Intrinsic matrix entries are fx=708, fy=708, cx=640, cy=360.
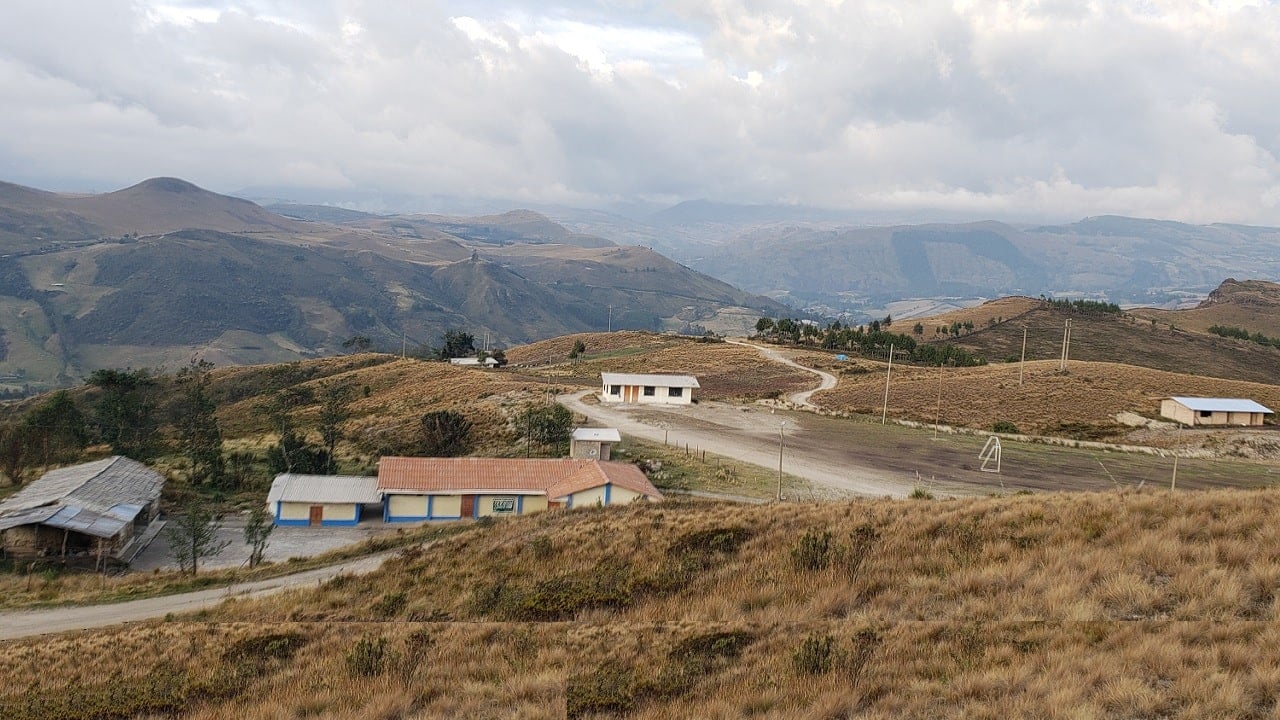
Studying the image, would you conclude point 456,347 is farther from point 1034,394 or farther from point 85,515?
point 1034,394

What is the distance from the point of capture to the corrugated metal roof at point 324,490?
42.3 meters

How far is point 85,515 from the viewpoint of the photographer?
36.7 meters

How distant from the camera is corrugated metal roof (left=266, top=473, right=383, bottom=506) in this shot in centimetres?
4232

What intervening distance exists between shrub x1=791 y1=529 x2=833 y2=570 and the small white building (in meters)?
53.5

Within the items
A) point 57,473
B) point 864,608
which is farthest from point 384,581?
point 57,473

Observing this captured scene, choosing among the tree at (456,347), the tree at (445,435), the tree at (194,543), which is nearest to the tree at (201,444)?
the tree at (194,543)

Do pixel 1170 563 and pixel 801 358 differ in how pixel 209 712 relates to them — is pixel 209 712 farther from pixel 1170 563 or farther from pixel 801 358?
pixel 801 358

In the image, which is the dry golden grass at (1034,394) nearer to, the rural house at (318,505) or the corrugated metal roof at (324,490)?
the corrugated metal roof at (324,490)

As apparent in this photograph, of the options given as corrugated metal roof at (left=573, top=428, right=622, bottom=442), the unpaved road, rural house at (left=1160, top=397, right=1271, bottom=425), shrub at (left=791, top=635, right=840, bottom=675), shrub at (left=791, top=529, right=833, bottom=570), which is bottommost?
the unpaved road

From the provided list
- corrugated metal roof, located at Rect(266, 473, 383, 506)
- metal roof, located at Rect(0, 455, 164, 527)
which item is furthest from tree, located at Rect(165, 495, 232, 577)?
corrugated metal roof, located at Rect(266, 473, 383, 506)

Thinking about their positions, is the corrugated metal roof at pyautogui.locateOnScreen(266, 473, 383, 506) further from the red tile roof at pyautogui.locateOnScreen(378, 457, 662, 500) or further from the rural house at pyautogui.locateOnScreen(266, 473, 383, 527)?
the red tile roof at pyautogui.locateOnScreen(378, 457, 662, 500)

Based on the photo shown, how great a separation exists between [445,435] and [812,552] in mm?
48518

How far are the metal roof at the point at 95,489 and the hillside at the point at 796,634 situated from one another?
2334cm

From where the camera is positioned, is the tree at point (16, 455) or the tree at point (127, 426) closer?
the tree at point (16, 455)
